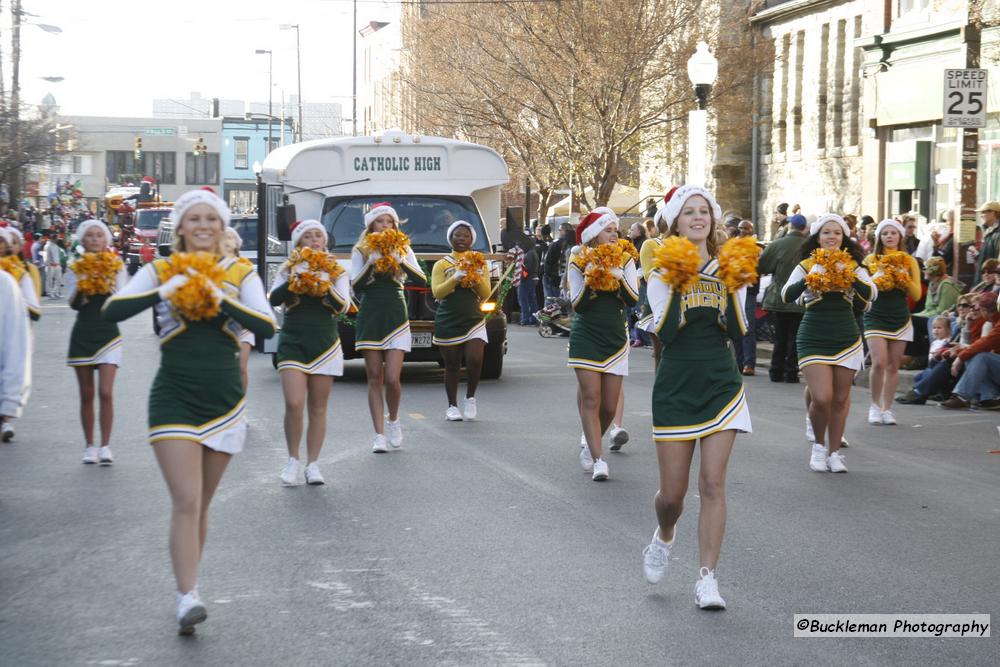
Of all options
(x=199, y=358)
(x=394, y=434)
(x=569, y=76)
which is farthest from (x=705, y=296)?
(x=569, y=76)

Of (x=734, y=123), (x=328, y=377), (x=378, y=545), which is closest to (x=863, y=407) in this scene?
(x=328, y=377)

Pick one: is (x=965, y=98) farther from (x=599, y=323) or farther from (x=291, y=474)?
(x=291, y=474)

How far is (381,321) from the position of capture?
11.0 metres

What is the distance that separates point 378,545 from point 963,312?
9.38m

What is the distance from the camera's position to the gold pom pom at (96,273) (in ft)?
34.9

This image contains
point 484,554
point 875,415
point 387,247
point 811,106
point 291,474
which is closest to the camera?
point 484,554

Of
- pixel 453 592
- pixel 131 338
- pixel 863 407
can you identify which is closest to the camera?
pixel 453 592

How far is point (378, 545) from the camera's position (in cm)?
770

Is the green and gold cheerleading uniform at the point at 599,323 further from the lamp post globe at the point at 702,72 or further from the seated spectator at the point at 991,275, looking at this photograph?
the lamp post globe at the point at 702,72

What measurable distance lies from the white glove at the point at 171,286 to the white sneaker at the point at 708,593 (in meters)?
2.64

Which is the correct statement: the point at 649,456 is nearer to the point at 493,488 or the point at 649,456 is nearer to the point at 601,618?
the point at 493,488

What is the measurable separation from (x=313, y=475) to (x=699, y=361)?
398cm

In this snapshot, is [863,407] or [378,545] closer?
[378,545]

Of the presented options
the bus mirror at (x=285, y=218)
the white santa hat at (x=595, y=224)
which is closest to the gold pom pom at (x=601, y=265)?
the white santa hat at (x=595, y=224)
